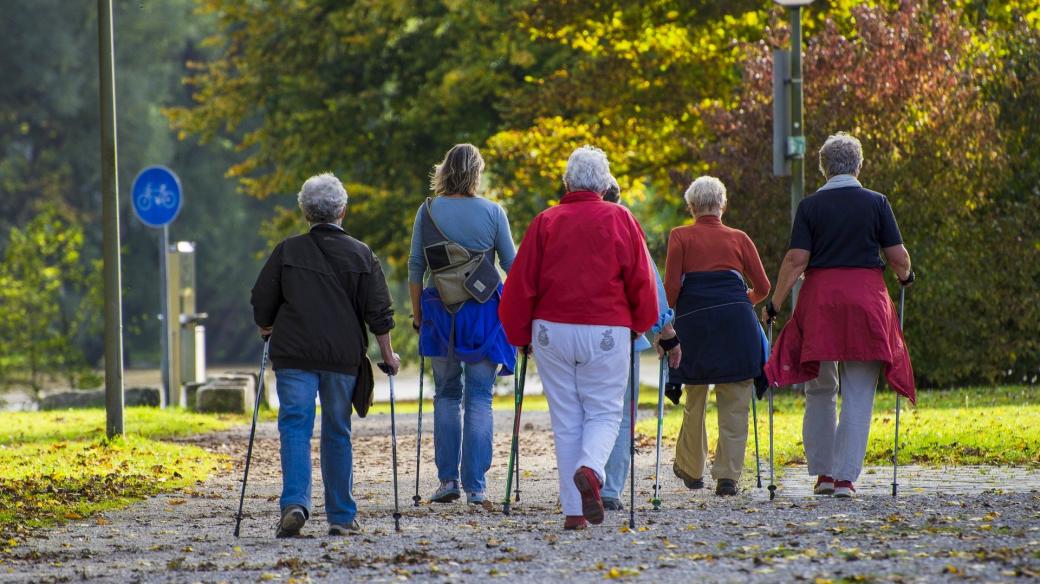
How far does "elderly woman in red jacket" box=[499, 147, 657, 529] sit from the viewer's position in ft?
25.9

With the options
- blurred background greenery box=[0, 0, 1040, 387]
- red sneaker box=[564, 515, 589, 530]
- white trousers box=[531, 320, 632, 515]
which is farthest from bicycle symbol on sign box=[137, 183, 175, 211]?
red sneaker box=[564, 515, 589, 530]

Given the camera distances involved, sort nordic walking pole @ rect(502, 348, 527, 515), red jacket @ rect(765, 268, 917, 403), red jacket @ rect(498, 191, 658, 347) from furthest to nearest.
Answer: red jacket @ rect(765, 268, 917, 403) → nordic walking pole @ rect(502, 348, 527, 515) → red jacket @ rect(498, 191, 658, 347)

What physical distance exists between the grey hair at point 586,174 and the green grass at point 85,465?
3231 mm

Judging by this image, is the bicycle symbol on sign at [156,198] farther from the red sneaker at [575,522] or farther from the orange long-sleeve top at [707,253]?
the red sneaker at [575,522]

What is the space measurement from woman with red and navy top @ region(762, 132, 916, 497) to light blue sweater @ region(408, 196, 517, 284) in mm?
1511

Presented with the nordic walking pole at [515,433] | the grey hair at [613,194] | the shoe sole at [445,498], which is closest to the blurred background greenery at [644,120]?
the grey hair at [613,194]

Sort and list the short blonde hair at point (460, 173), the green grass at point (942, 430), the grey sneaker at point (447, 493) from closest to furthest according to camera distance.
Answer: the short blonde hair at point (460, 173), the grey sneaker at point (447, 493), the green grass at point (942, 430)

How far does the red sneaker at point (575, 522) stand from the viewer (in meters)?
7.81

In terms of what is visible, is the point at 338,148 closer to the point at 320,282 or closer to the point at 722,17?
the point at 722,17

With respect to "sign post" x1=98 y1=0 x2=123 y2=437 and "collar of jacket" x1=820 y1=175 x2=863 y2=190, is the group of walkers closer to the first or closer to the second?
"collar of jacket" x1=820 y1=175 x2=863 y2=190

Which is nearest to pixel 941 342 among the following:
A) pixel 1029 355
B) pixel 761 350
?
pixel 1029 355

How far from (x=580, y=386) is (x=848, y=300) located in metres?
1.83

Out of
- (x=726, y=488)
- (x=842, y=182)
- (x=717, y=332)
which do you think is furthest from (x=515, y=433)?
(x=842, y=182)

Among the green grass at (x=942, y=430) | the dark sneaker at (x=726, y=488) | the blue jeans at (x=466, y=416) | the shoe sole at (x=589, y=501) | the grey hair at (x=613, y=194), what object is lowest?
the green grass at (x=942, y=430)
